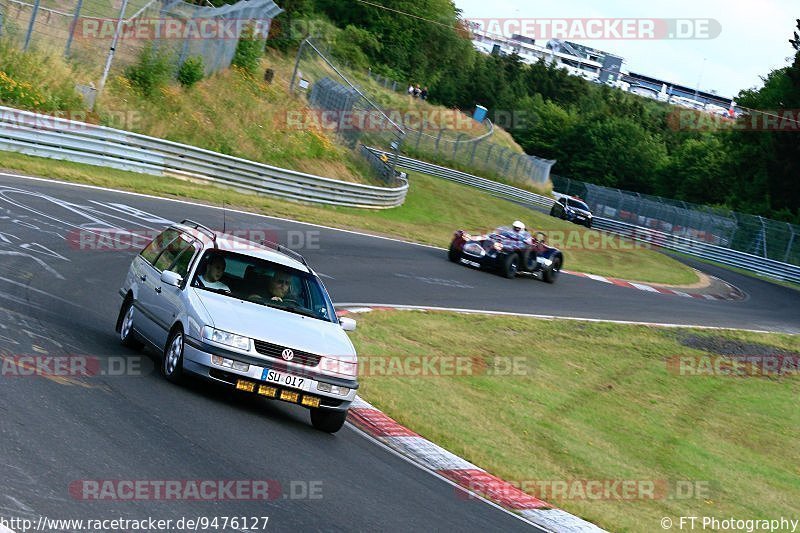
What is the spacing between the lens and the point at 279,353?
966cm

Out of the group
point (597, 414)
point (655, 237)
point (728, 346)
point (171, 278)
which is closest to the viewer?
point (171, 278)

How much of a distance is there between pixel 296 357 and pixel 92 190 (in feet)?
46.8

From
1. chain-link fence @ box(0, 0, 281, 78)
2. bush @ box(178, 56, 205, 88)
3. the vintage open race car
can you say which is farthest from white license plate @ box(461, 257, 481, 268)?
bush @ box(178, 56, 205, 88)

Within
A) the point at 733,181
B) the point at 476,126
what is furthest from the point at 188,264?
the point at 733,181

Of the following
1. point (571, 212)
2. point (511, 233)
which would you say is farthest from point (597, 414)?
point (571, 212)

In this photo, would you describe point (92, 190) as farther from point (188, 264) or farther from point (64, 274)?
point (188, 264)

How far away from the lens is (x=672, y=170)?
9269 centimetres

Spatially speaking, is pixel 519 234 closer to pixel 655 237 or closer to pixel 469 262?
pixel 469 262

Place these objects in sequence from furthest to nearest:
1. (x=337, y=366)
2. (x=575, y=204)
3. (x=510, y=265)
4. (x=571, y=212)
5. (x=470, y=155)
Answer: (x=470, y=155)
(x=575, y=204)
(x=571, y=212)
(x=510, y=265)
(x=337, y=366)

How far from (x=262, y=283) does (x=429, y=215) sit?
3094 centimetres

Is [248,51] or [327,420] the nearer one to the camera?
[327,420]

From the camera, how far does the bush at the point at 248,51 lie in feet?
126

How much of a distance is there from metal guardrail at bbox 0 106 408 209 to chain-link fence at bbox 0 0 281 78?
308 centimetres

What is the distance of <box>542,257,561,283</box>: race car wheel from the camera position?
29.3m
